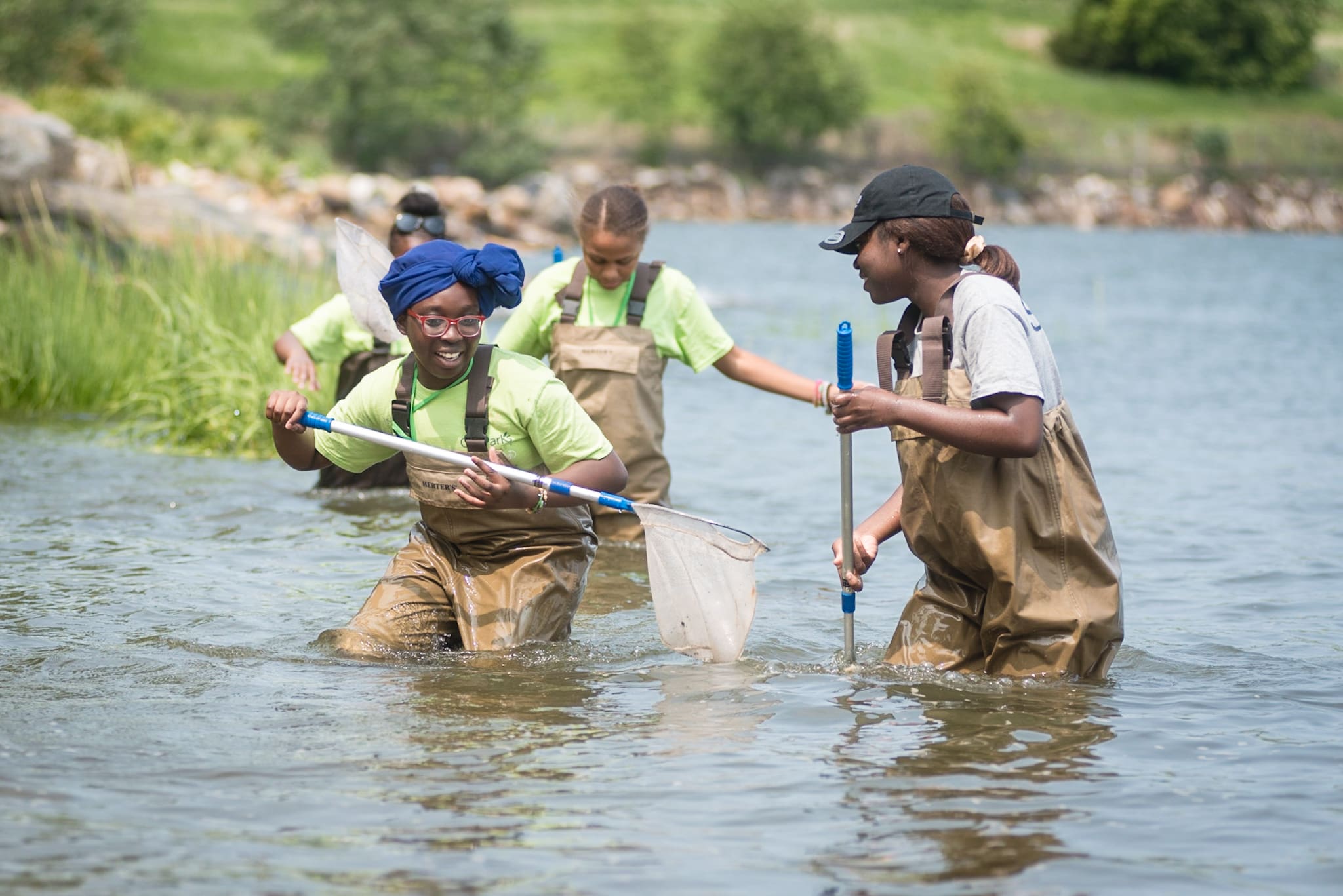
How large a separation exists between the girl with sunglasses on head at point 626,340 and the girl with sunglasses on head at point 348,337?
33.8 inches

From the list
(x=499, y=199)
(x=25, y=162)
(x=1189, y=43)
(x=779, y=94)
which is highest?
(x=1189, y=43)

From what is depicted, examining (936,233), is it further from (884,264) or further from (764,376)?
(764,376)

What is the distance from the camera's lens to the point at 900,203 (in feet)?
15.1

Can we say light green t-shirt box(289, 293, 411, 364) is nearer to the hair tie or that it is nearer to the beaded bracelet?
the beaded bracelet

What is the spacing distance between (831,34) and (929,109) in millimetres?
5822

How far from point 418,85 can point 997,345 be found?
175 feet

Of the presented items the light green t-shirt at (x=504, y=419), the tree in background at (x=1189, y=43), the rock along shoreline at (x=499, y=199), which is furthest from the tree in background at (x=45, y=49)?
the tree in background at (x=1189, y=43)

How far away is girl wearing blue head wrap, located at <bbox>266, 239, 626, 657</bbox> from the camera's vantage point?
5.02m

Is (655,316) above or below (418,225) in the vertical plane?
below

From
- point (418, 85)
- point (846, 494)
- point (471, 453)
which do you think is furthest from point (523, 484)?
point (418, 85)

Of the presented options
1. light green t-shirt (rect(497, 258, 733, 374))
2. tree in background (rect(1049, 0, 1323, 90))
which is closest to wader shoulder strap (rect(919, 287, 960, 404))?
light green t-shirt (rect(497, 258, 733, 374))

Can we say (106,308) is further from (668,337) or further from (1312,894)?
(1312,894)

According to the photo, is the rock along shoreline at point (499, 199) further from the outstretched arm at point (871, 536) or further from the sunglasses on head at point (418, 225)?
the outstretched arm at point (871, 536)

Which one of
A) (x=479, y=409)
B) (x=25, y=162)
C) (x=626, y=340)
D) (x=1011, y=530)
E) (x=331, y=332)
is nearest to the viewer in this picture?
(x=1011, y=530)
